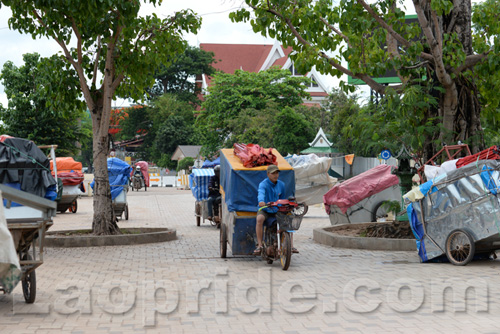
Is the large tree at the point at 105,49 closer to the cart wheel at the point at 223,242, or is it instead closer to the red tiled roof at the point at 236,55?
the cart wheel at the point at 223,242

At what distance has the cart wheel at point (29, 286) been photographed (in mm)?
7754

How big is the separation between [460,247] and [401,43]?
509cm

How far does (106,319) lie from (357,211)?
10330mm

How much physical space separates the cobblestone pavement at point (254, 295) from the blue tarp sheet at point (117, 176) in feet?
27.0

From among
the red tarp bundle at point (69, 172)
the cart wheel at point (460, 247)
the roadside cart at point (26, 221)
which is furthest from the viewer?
the red tarp bundle at point (69, 172)

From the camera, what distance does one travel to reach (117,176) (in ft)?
70.4

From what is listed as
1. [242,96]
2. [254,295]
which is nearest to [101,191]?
[254,295]

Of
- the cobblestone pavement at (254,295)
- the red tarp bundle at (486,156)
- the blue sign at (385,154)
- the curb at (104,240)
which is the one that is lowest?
the cobblestone pavement at (254,295)

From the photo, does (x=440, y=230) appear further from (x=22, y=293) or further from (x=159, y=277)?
(x=22, y=293)

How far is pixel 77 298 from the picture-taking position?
26.8ft

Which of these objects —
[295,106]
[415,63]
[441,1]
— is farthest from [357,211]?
[295,106]

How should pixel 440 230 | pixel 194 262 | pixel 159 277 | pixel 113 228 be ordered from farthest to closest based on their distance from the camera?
pixel 113 228, pixel 194 262, pixel 440 230, pixel 159 277

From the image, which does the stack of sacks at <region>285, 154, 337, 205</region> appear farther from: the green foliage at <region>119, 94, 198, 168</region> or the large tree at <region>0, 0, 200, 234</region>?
the green foliage at <region>119, 94, 198, 168</region>

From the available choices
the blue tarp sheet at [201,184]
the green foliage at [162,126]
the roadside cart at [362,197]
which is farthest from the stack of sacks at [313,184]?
the green foliage at [162,126]
